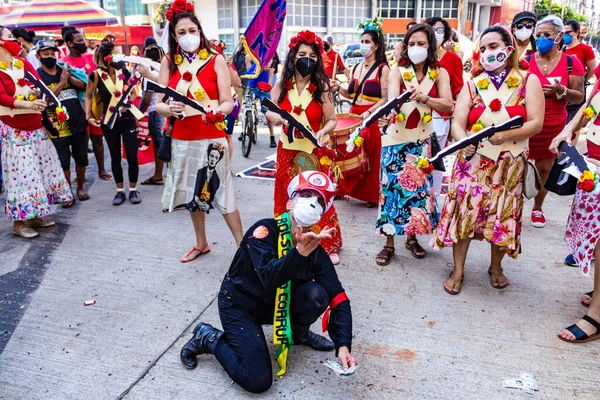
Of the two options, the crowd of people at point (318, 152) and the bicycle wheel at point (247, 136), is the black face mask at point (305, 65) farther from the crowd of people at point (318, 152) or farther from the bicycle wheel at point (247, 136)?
the bicycle wheel at point (247, 136)

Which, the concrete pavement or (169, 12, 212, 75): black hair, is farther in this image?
(169, 12, 212, 75): black hair

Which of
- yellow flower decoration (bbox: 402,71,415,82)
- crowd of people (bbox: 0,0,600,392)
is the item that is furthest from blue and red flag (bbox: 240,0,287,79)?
yellow flower decoration (bbox: 402,71,415,82)

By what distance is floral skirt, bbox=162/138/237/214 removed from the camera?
3.92m

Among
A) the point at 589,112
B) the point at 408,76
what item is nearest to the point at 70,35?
the point at 408,76

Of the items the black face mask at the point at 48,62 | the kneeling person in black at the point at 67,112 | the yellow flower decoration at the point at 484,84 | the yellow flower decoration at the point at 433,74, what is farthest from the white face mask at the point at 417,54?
the black face mask at the point at 48,62

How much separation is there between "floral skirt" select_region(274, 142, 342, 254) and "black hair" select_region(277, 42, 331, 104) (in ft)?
1.45

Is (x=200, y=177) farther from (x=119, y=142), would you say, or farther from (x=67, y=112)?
(x=67, y=112)

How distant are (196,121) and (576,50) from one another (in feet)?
14.4

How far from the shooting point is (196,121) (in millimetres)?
3850

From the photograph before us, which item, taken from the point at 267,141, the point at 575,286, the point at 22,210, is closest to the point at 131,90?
the point at 22,210

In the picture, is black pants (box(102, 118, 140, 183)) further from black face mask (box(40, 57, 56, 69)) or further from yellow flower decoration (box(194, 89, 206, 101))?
yellow flower decoration (box(194, 89, 206, 101))

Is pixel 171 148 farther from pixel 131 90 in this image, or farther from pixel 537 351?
pixel 537 351

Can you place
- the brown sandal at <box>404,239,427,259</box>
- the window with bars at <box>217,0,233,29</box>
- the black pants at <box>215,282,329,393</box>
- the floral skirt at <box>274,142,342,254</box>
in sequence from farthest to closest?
the window with bars at <box>217,0,233,29</box> < the brown sandal at <box>404,239,427,259</box> < the floral skirt at <box>274,142,342,254</box> < the black pants at <box>215,282,329,393</box>

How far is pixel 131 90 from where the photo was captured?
5.60 meters
